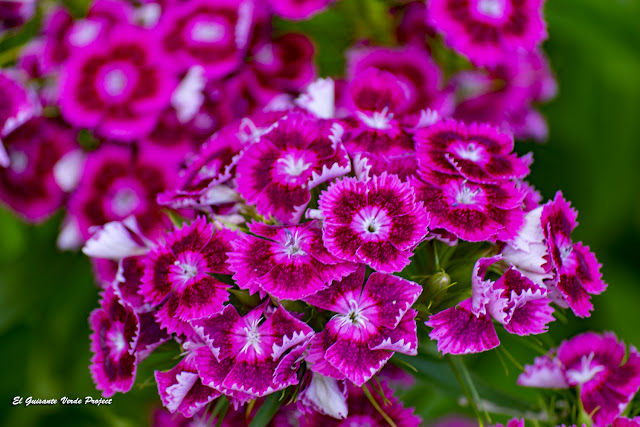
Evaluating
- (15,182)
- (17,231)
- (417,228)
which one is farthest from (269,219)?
(17,231)

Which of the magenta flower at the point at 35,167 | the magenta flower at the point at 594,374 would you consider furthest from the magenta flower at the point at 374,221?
the magenta flower at the point at 35,167

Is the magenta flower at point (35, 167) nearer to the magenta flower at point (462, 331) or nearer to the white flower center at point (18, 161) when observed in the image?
the white flower center at point (18, 161)

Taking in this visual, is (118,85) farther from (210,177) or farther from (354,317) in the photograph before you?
(354,317)

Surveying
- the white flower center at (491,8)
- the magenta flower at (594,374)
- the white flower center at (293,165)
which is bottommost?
the magenta flower at (594,374)

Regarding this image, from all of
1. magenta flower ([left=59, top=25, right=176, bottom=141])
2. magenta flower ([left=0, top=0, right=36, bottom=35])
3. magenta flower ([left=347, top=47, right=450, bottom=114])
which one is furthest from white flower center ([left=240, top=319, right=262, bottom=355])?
magenta flower ([left=0, top=0, right=36, bottom=35])

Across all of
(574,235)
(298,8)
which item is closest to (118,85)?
(298,8)

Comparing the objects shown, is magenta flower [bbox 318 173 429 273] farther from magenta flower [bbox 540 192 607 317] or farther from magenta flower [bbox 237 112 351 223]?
magenta flower [bbox 540 192 607 317]

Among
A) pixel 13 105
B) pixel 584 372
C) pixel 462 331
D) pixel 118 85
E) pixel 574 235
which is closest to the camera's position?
pixel 462 331
